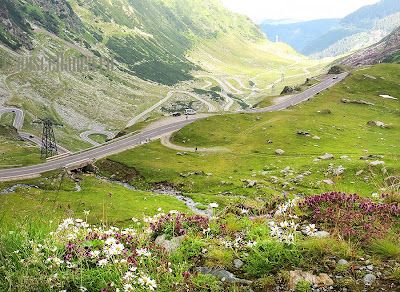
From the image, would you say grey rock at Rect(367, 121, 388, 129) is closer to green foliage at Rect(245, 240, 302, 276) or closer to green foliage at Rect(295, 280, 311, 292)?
green foliage at Rect(245, 240, 302, 276)

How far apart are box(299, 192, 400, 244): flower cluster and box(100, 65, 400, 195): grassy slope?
105 feet

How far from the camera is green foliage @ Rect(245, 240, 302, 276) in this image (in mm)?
8141

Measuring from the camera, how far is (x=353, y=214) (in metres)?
9.88

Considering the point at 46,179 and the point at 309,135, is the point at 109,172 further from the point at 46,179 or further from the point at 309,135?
the point at 309,135

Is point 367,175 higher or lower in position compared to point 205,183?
higher

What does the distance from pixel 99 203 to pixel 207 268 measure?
46892 millimetres

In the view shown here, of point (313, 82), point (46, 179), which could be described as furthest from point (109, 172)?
point (313, 82)

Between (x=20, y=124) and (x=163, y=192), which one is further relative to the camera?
(x=20, y=124)

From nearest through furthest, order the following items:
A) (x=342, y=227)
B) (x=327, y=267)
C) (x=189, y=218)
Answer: (x=327, y=267)
(x=342, y=227)
(x=189, y=218)

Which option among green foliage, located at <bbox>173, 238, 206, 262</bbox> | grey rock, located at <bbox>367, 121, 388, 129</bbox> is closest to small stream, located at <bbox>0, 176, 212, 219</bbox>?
green foliage, located at <bbox>173, 238, 206, 262</bbox>

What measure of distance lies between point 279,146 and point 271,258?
74996 millimetres

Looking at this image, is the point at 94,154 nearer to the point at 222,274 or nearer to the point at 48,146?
the point at 48,146

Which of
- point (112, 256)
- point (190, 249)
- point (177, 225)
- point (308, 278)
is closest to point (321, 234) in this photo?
point (308, 278)

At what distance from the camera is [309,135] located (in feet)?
278
